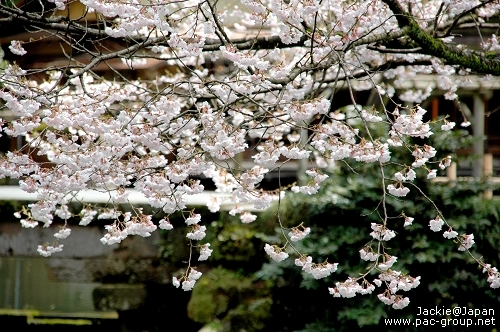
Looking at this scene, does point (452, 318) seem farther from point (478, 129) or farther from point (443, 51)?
point (478, 129)

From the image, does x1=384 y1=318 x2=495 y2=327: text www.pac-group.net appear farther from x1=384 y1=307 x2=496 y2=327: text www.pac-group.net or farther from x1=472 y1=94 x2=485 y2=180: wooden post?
x1=472 y1=94 x2=485 y2=180: wooden post

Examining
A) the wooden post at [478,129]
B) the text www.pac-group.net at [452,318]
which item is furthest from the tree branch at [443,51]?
the wooden post at [478,129]

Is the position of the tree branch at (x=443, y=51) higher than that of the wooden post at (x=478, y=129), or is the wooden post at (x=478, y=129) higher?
the wooden post at (x=478, y=129)

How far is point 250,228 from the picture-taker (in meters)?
5.98

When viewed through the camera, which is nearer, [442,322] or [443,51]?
[443,51]

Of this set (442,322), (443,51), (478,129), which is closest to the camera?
(443,51)

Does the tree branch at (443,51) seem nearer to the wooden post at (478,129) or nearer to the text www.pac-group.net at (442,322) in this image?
the text www.pac-group.net at (442,322)

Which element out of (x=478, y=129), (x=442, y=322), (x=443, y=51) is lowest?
(x=442, y=322)

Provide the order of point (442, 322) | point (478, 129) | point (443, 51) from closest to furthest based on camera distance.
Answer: point (443, 51) → point (442, 322) → point (478, 129)

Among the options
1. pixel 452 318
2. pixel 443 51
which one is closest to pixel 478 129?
pixel 452 318

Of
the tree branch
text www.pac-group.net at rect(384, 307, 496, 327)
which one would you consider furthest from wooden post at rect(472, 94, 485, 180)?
the tree branch

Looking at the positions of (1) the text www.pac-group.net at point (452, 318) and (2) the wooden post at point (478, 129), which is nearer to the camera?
(1) the text www.pac-group.net at point (452, 318)

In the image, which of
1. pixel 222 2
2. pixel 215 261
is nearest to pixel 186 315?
pixel 215 261

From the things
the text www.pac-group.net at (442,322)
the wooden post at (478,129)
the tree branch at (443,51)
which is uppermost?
the wooden post at (478,129)
